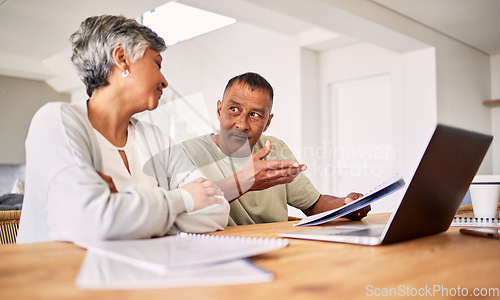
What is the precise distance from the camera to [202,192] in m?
0.87

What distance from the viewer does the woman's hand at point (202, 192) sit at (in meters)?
0.86

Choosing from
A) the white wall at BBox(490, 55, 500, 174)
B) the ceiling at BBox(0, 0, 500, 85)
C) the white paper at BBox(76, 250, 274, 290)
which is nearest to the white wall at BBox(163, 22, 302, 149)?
the ceiling at BBox(0, 0, 500, 85)

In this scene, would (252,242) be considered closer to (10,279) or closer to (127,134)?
(10,279)

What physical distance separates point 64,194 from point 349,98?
429cm

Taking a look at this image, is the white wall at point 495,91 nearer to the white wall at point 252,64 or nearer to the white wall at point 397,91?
the white wall at point 397,91

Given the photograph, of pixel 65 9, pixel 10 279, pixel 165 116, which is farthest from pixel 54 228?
pixel 65 9

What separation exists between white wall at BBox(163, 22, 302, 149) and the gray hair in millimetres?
3486

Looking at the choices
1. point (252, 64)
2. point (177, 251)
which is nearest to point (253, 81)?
point (177, 251)

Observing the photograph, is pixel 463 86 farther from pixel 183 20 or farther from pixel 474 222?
pixel 474 222

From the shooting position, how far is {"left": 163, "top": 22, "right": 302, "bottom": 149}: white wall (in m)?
4.66

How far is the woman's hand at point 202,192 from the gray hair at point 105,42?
1.06ft

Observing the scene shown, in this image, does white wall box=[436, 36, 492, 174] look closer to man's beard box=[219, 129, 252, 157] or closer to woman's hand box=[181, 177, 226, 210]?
man's beard box=[219, 129, 252, 157]

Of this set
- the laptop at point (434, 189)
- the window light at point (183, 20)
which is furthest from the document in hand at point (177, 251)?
the window light at point (183, 20)

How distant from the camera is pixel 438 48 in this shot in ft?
13.8
